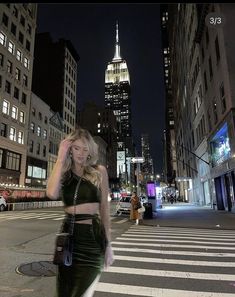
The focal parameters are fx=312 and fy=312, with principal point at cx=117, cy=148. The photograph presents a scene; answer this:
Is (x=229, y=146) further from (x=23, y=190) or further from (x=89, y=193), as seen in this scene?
(x=23, y=190)

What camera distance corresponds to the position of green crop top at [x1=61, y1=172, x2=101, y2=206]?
107 inches

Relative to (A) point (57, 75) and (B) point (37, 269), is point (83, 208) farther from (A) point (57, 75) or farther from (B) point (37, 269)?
(A) point (57, 75)

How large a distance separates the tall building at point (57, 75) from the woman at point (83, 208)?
2883 inches

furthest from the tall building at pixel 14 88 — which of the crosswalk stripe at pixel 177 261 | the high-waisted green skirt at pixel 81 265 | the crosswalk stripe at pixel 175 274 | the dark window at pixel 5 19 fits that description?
the high-waisted green skirt at pixel 81 265

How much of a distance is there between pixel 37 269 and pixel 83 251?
211 inches

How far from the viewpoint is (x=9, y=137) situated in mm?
47562

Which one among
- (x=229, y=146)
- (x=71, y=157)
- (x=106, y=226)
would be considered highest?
(x=229, y=146)

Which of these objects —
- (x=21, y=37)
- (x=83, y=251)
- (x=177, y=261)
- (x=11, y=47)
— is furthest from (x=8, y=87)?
(x=83, y=251)

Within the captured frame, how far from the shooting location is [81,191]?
108 inches

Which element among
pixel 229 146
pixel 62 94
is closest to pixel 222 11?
pixel 229 146

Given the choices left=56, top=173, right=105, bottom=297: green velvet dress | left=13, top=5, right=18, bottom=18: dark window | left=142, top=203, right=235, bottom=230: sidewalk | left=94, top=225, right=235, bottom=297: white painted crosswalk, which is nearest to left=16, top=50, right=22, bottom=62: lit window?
left=13, top=5, right=18, bottom=18: dark window

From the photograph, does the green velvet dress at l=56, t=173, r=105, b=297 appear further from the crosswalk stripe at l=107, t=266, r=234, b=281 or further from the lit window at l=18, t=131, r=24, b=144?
the lit window at l=18, t=131, r=24, b=144

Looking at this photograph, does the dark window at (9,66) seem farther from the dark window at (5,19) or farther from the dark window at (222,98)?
the dark window at (222,98)

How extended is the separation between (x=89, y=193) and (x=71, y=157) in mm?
411
